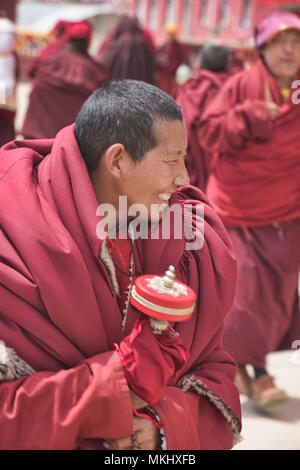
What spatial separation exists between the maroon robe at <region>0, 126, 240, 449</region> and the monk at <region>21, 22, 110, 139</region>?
172 inches

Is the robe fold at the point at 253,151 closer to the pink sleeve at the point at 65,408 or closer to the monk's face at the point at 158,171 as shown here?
the monk's face at the point at 158,171

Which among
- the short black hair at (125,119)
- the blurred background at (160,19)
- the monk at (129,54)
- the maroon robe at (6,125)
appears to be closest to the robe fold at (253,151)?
the maroon robe at (6,125)

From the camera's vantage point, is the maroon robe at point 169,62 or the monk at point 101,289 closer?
the monk at point 101,289

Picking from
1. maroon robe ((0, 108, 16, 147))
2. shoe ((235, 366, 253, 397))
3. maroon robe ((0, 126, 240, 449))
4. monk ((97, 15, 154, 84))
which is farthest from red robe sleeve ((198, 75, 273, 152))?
monk ((97, 15, 154, 84))

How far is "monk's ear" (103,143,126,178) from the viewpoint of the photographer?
5.41 ft

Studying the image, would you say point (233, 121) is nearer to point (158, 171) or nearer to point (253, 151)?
point (253, 151)

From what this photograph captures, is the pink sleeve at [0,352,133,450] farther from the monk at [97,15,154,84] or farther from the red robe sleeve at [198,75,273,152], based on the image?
the monk at [97,15,154,84]

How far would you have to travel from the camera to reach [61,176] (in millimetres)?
1610

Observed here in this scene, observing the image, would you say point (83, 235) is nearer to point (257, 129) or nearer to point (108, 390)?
point (108, 390)

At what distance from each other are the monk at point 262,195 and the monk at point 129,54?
162 inches

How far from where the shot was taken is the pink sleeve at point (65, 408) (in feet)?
4.83

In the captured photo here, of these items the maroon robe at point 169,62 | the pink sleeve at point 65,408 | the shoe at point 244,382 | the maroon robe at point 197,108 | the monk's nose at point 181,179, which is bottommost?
the maroon robe at point 169,62

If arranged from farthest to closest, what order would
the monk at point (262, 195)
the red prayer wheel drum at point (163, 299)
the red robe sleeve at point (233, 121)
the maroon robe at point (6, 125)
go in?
1. the maroon robe at point (6, 125)
2. the monk at point (262, 195)
3. the red robe sleeve at point (233, 121)
4. the red prayer wheel drum at point (163, 299)
